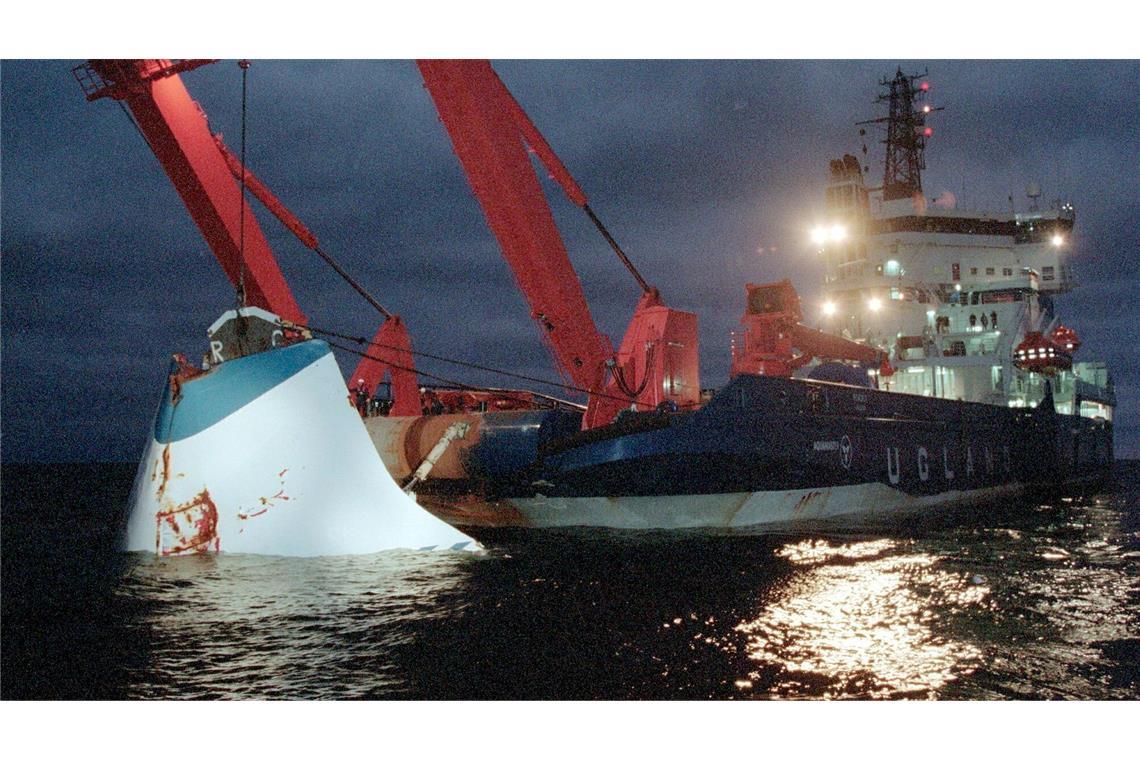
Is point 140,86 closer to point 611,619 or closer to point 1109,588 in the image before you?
point 611,619

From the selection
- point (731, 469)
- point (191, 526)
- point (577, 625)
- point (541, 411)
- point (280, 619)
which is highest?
point (541, 411)

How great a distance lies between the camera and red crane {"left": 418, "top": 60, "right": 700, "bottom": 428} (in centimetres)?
1354

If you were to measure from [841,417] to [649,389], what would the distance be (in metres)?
3.73

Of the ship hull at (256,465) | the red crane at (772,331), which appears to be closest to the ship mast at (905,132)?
the red crane at (772,331)

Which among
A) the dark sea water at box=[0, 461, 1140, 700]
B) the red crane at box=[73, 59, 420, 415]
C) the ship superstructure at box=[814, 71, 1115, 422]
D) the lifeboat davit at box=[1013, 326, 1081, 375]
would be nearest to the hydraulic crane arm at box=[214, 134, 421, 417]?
the red crane at box=[73, 59, 420, 415]

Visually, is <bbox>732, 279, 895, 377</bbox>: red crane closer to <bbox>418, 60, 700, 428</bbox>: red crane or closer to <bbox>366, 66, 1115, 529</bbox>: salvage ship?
<bbox>366, 66, 1115, 529</bbox>: salvage ship

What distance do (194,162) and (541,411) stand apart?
782 cm

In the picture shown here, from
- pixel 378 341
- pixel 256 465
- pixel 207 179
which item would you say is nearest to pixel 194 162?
pixel 207 179

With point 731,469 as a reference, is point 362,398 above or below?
above

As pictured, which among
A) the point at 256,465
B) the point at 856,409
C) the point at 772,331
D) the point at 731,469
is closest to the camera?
the point at 256,465

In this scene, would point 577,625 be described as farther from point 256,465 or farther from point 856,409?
point 856,409

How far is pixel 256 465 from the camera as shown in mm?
8602

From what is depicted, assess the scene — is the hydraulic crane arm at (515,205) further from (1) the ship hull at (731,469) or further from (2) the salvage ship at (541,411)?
(1) the ship hull at (731,469)

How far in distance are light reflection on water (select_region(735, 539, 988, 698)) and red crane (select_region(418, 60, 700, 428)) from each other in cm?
564
